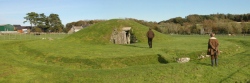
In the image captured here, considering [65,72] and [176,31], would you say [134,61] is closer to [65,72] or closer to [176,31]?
[65,72]

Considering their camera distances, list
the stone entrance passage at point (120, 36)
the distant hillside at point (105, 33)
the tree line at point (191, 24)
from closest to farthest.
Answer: the distant hillside at point (105, 33), the stone entrance passage at point (120, 36), the tree line at point (191, 24)

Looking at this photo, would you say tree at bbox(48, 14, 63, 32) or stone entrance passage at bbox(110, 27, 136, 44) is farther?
tree at bbox(48, 14, 63, 32)

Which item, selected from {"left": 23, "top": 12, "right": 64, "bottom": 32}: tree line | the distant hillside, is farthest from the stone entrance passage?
{"left": 23, "top": 12, "right": 64, "bottom": 32}: tree line

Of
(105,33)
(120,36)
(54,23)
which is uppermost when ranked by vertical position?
(54,23)

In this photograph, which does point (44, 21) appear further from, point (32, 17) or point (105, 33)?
point (105, 33)

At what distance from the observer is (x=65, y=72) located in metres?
15.5

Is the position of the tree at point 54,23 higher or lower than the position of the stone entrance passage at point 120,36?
higher

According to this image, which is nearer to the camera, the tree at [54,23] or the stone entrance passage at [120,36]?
the stone entrance passage at [120,36]

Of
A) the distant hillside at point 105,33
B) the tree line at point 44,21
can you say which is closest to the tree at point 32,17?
the tree line at point 44,21

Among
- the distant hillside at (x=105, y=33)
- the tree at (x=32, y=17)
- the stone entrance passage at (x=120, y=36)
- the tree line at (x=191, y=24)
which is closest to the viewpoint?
the distant hillside at (x=105, y=33)

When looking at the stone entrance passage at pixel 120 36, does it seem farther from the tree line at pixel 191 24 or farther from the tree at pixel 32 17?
the tree at pixel 32 17

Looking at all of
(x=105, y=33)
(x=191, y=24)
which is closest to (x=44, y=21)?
(x=191, y=24)

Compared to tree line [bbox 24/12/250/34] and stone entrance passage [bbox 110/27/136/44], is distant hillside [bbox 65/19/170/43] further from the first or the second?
tree line [bbox 24/12/250/34]

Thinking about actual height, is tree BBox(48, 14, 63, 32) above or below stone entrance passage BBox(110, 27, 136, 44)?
above
